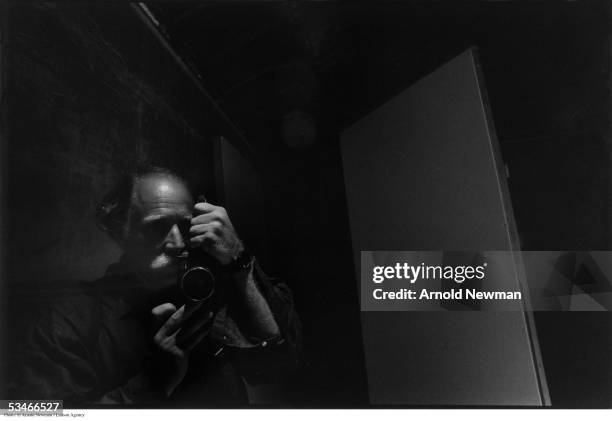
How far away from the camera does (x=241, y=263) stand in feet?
4.37

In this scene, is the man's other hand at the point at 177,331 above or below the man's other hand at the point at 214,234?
below

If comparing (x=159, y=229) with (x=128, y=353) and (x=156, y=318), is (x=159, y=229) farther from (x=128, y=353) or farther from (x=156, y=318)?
(x=128, y=353)

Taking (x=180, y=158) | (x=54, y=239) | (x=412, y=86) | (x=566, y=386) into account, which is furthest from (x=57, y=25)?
(x=566, y=386)

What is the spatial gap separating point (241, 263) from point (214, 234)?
5.0 inches

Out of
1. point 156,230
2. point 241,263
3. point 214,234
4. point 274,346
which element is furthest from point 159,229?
point 274,346

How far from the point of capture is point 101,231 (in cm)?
133

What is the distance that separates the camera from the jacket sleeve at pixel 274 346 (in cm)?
133

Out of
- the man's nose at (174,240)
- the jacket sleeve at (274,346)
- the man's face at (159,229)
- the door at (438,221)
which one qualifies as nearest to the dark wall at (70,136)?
the man's face at (159,229)

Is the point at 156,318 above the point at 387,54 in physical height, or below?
below

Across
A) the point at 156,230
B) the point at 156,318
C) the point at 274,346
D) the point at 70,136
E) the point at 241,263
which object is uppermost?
the point at 70,136

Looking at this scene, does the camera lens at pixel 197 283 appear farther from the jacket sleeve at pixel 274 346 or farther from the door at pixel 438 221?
the door at pixel 438 221

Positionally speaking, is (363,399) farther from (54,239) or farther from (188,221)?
(54,239)

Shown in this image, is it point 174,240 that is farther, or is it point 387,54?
point 387,54
